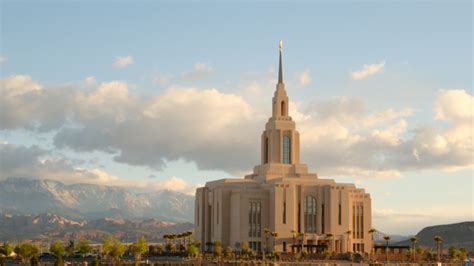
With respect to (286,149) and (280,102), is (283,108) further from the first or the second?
(286,149)

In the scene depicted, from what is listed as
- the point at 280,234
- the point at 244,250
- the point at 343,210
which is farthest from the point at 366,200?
the point at 244,250

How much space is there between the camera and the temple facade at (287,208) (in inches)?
6053

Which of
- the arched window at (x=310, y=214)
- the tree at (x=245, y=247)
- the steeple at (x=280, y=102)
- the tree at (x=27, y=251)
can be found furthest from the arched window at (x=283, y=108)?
the tree at (x=27, y=251)

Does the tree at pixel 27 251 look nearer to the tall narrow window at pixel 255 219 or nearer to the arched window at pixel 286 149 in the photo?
the tall narrow window at pixel 255 219

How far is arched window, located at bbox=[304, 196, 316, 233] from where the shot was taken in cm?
15675

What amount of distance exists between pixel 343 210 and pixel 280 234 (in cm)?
1326

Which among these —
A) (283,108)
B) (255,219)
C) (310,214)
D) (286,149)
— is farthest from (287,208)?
(283,108)

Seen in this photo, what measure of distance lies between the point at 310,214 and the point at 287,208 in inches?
228

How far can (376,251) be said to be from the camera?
156750 millimetres

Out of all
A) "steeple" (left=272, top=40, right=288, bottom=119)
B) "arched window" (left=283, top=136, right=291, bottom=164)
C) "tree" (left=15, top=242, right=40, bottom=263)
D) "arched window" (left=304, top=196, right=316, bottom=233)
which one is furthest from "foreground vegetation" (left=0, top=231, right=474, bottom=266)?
"steeple" (left=272, top=40, right=288, bottom=119)

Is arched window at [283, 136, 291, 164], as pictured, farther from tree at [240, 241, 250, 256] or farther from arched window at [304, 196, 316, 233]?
tree at [240, 241, 250, 256]

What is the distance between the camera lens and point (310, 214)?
157 metres

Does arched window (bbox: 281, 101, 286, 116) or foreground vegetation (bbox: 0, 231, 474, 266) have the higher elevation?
arched window (bbox: 281, 101, 286, 116)

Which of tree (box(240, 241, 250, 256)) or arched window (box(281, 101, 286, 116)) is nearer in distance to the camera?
tree (box(240, 241, 250, 256))
